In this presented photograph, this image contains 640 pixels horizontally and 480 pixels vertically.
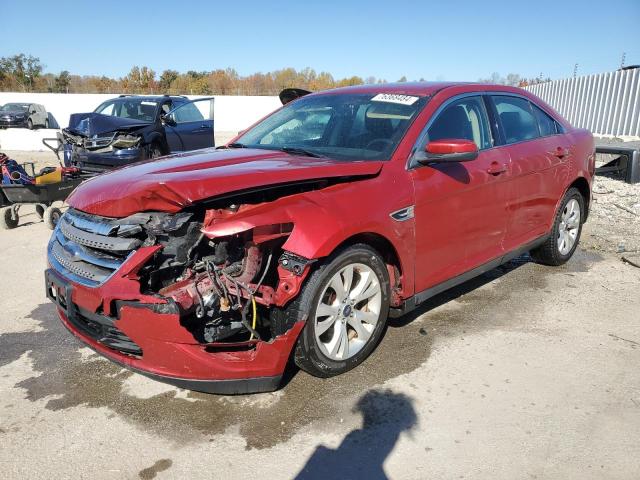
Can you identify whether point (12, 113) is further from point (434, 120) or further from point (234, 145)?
point (434, 120)

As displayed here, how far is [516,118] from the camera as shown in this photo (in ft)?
14.3

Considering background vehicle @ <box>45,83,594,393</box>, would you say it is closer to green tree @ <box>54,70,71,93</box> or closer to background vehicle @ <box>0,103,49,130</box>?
background vehicle @ <box>0,103,49,130</box>

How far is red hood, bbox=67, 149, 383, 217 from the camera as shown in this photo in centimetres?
259

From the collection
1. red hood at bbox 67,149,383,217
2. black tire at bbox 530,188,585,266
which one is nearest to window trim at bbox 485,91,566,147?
black tire at bbox 530,188,585,266

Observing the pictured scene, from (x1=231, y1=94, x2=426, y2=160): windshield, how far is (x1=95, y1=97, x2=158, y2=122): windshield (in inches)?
256

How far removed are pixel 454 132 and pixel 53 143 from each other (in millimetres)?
18326

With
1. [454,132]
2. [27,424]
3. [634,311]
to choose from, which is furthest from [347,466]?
[634,311]

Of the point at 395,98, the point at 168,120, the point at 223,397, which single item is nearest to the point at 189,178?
the point at 223,397

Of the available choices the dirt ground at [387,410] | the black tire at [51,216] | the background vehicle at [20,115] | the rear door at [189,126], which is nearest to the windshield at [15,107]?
the background vehicle at [20,115]

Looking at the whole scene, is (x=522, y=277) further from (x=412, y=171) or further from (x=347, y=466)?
(x=347, y=466)

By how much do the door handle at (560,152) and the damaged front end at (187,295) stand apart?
3032 mm

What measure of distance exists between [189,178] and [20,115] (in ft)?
92.8

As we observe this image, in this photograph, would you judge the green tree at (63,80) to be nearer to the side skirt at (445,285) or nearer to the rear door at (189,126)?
the rear door at (189,126)

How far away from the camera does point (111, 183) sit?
2943 mm
